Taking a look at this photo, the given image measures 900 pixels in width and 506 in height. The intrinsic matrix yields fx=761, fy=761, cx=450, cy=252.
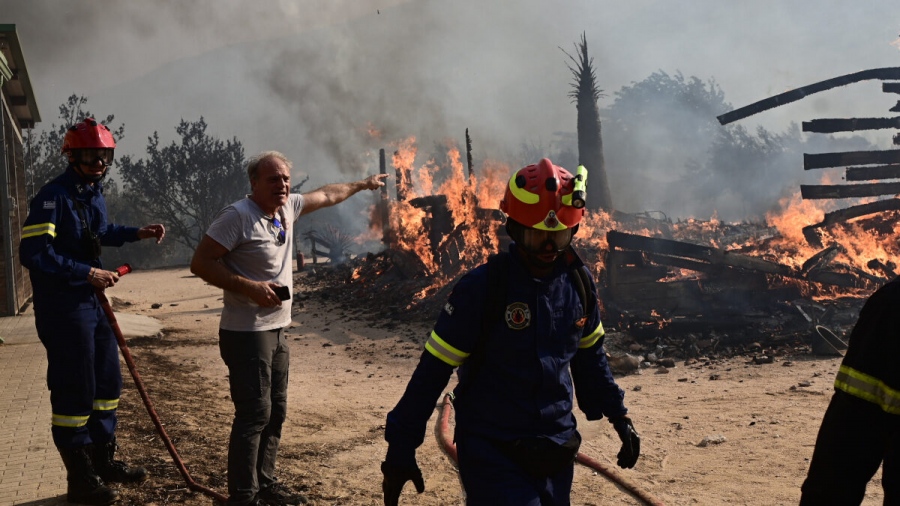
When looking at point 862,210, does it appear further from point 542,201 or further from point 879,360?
point 879,360

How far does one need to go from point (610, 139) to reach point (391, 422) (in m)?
65.8

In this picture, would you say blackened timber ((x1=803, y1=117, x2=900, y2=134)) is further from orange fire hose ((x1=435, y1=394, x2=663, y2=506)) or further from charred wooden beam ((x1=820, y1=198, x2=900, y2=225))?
orange fire hose ((x1=435, y1=394, x2=663, y2=506))

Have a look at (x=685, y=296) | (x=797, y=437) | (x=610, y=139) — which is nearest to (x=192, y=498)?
(x=797, y=437)

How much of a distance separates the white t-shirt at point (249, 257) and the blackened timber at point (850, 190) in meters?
14.5

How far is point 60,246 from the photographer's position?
477 centimetres

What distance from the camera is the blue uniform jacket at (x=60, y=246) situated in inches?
178

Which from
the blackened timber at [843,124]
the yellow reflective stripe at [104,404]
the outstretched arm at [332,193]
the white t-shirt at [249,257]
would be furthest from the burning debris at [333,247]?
the white t-shirt at [249,257]

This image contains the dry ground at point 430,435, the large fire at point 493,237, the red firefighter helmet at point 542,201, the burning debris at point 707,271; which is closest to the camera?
the red firefighter helmet at point 542,201

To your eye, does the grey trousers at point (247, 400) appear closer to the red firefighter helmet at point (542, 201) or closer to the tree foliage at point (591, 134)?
the red firefighter helmet at point (542, 201)

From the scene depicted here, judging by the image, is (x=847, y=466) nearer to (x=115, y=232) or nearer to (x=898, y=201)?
(x=115, y=232)

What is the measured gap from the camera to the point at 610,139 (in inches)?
2611

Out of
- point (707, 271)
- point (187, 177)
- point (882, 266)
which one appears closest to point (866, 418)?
point (707, 271)

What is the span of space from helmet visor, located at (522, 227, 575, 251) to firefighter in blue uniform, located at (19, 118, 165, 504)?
2901 millimetres

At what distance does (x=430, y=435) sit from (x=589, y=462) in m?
1.59
